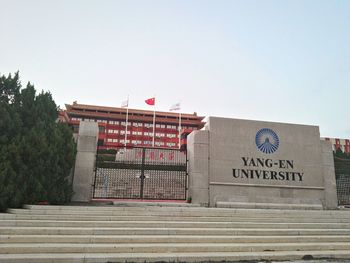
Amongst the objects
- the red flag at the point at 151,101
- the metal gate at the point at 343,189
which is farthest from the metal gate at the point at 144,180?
the red flag at the point at 151,101

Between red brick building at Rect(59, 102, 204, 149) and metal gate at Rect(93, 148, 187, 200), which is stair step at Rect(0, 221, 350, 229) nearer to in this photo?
metal gate at Rect(93, 148, 187, 200)

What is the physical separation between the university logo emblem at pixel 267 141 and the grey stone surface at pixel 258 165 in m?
0.16

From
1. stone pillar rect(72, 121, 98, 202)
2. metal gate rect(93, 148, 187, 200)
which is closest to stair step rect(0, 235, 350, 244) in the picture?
stone pillar rect(72, 121, 98, 202)

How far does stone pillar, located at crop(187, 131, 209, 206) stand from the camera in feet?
40.0

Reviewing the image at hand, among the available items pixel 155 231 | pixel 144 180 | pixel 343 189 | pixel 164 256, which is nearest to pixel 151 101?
pixel 144 180

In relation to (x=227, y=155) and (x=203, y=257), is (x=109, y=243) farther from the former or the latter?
(x=227, y=155)

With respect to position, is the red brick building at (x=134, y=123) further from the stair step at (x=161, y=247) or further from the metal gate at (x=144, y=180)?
the stair step at (x=161, y=247)

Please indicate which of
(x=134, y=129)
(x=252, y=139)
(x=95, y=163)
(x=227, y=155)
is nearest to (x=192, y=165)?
(x=227, y=155)

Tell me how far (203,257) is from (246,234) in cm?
215

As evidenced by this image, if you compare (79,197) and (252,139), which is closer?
(79,197)

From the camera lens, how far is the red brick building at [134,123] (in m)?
76.5

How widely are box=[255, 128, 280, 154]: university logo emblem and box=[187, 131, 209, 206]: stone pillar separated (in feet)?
8.80

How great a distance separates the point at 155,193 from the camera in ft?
43.6

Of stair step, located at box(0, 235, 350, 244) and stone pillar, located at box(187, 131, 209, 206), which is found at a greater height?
stone pillar, located at box(187, 131, 209, 206)
